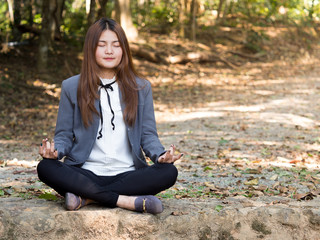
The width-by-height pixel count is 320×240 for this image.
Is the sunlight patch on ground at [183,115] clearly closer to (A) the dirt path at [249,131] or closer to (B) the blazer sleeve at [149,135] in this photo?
(A) the dirt path at [249,131]

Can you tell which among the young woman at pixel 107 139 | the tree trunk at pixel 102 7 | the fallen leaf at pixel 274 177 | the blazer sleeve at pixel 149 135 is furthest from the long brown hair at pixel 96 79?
the tree trunk at pixel 102 7

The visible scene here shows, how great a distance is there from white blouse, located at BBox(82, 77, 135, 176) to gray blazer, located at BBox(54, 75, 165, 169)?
57mm

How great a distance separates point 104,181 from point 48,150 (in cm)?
48

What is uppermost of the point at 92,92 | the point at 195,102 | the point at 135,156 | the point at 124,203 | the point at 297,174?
the point at 92,92

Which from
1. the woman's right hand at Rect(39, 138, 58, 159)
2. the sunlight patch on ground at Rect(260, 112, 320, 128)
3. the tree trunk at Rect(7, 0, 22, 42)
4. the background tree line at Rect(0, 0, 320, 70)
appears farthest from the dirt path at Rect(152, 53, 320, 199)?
the tree trunk at Rect(7, 0, 22, 42)

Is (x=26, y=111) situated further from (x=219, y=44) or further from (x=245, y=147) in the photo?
(x=219, y=44)

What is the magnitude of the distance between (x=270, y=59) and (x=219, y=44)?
2.16 m

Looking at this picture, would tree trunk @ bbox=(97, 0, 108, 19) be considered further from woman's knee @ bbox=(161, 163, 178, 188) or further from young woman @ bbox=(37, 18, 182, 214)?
woman's knee @ bbox=(161, 163, 178, 188)

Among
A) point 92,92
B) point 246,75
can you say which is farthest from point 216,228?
point 246,75

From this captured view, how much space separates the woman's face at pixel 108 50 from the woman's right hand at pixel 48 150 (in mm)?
776

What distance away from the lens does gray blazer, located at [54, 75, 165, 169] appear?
326cm

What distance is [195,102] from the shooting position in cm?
1181

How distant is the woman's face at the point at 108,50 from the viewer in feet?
11.1

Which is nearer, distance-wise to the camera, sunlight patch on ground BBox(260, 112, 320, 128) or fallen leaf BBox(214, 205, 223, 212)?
fallen leaf BBox(214, 205, 223, 212)
